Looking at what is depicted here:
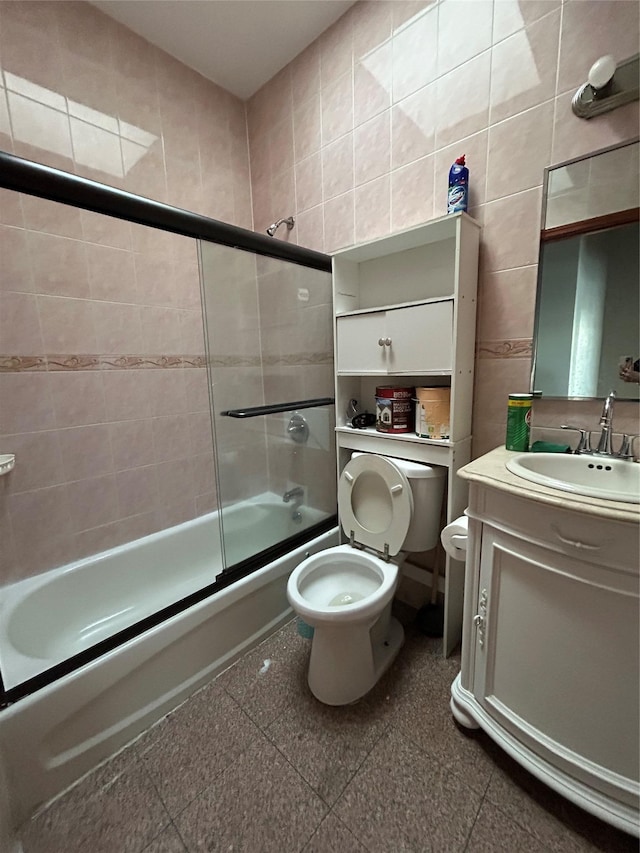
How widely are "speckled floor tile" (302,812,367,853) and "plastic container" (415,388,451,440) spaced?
1173 millimetres

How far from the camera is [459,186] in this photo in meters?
1.23

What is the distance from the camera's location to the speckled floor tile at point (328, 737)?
1015 mm

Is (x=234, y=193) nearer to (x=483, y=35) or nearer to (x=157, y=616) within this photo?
(x=483, y=35)

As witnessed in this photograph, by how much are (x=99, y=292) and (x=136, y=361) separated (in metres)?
0.34

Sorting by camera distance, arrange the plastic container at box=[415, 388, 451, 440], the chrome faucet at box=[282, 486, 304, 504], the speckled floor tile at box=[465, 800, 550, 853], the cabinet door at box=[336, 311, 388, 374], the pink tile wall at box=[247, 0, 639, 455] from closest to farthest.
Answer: the speckled floor tile at box=[465, 800, 550, 853] < the pink tile wall at box=[247, 0, 639, 455] < the plastic container at box=[415, 388, 451, 440] < the cabinet door at box=[336, 311, 388, 374] < the chrome faucet at box=[282, 486, 304, 504]

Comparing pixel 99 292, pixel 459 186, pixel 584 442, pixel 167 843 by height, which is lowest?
pixel 167 843

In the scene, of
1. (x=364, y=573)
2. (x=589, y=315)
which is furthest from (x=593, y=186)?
(x=364, y=573)

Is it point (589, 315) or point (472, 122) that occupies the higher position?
point (472, 122)

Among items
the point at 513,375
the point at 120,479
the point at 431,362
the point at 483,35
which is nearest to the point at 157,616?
the point at 120,479

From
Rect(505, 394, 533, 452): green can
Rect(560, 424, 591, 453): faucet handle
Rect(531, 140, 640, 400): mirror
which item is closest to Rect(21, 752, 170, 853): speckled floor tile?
Rect(505, 394, 533, 452): green can

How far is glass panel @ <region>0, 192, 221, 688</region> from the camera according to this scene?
1.39m

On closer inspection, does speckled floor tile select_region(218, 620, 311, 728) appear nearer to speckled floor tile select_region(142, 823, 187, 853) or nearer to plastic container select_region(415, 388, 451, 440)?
speckled floor tile select_region(142, 823, 187, 853)

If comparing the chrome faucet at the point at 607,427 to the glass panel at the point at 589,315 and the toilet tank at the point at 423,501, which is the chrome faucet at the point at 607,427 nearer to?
the glass panel at the point at 589,315

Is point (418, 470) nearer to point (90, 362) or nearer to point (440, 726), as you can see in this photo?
point (440, 726)
